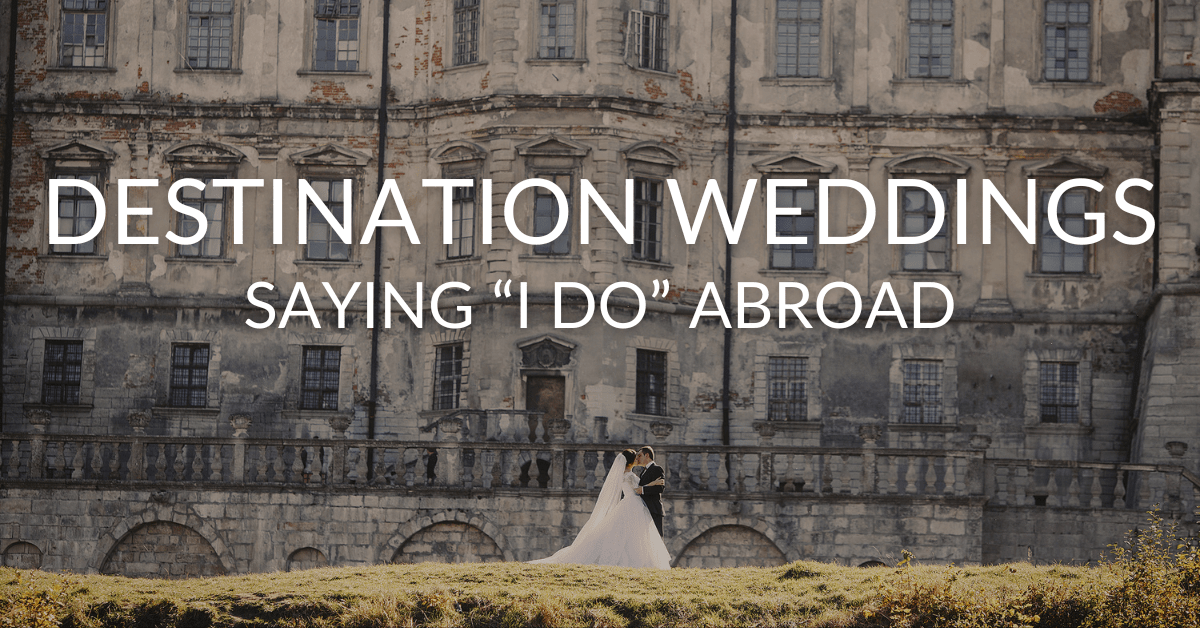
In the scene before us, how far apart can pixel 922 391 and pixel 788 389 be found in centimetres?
310

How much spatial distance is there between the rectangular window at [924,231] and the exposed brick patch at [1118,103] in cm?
415

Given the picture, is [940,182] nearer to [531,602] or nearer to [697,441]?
[697,441]

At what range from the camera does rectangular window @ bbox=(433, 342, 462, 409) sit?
41.2 meters

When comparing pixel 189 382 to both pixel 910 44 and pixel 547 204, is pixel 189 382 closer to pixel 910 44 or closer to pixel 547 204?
pixel 547 204

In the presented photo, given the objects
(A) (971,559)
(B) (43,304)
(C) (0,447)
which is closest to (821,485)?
(A) (971,559)

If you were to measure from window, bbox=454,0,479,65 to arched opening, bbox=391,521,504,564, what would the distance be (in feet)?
40.1

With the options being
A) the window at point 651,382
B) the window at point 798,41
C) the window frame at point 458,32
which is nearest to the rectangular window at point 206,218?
the window frame at point 458,32

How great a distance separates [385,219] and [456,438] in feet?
27.4

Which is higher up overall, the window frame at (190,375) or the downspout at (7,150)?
the downspout at (7,150)

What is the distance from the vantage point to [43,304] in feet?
→ 138

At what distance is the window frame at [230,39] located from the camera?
43125 mm

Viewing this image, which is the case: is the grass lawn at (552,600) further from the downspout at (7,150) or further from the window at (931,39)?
the window at (931,39)

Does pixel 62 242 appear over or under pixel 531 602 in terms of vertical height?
over

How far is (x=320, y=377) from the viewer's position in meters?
42.2
